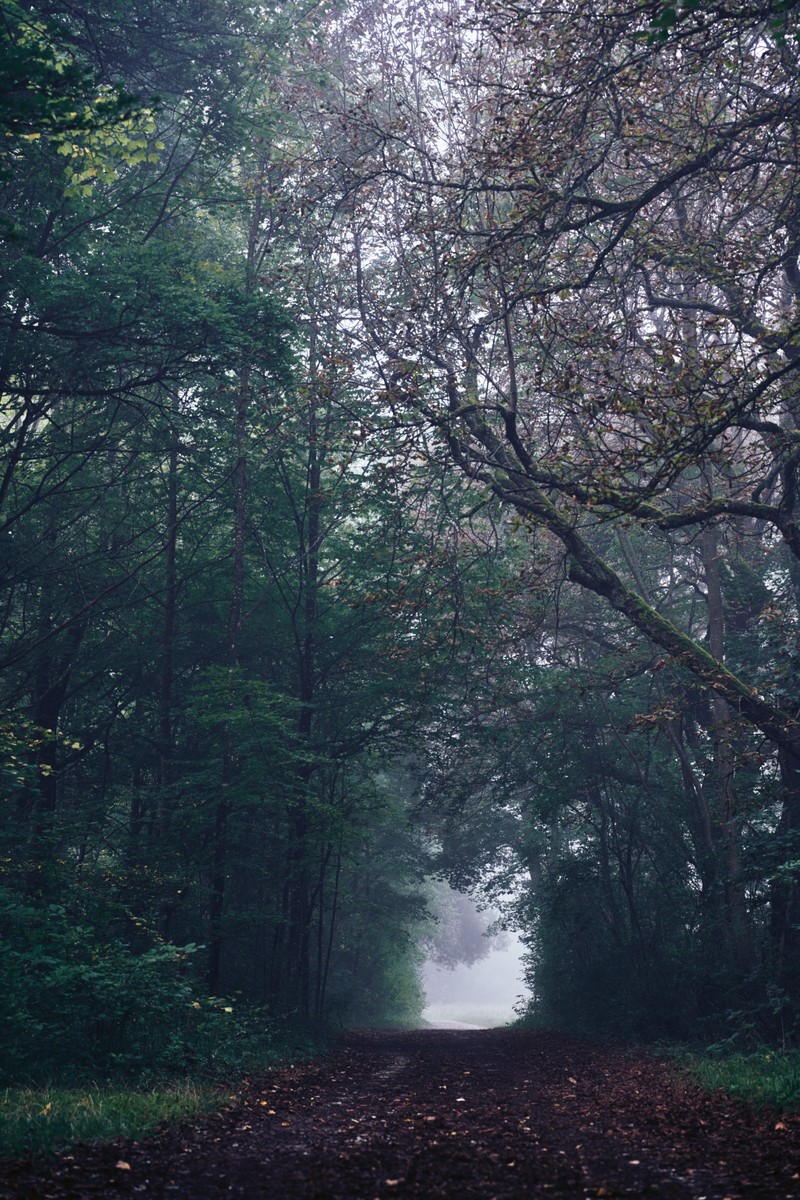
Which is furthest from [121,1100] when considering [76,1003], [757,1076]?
[757,1076]

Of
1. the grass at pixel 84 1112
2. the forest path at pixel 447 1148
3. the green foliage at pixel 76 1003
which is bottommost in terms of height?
the forest path at pixel 447 1148

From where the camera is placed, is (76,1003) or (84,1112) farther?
(76,1003)

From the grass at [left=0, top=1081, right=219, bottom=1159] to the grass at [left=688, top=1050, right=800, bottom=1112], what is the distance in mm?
4553

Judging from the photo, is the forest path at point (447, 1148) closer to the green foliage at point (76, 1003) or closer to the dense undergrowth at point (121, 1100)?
the dense undergrowth at point (121, 1100)

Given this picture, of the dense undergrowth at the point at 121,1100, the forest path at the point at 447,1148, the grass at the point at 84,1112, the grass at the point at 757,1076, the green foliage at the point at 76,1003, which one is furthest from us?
the green foliage at the point at 76,1003

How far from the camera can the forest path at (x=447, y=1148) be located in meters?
4.52

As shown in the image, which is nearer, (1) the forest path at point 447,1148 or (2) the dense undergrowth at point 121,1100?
(1) the forest path at point 447,1148

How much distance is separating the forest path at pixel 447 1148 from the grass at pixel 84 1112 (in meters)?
0.21

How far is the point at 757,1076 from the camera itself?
29.0 ft

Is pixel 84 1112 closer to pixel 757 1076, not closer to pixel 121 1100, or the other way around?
pixel 121 1100

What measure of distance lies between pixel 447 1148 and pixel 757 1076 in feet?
15.1

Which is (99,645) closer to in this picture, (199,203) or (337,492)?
(337,492)

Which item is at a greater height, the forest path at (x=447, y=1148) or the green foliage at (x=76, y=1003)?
the green foliage at (x=76, y=1003)

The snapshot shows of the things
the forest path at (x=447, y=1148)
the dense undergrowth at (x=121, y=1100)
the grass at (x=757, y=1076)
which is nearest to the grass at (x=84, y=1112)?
the dense undergrowth at (x=121, y=1100)
